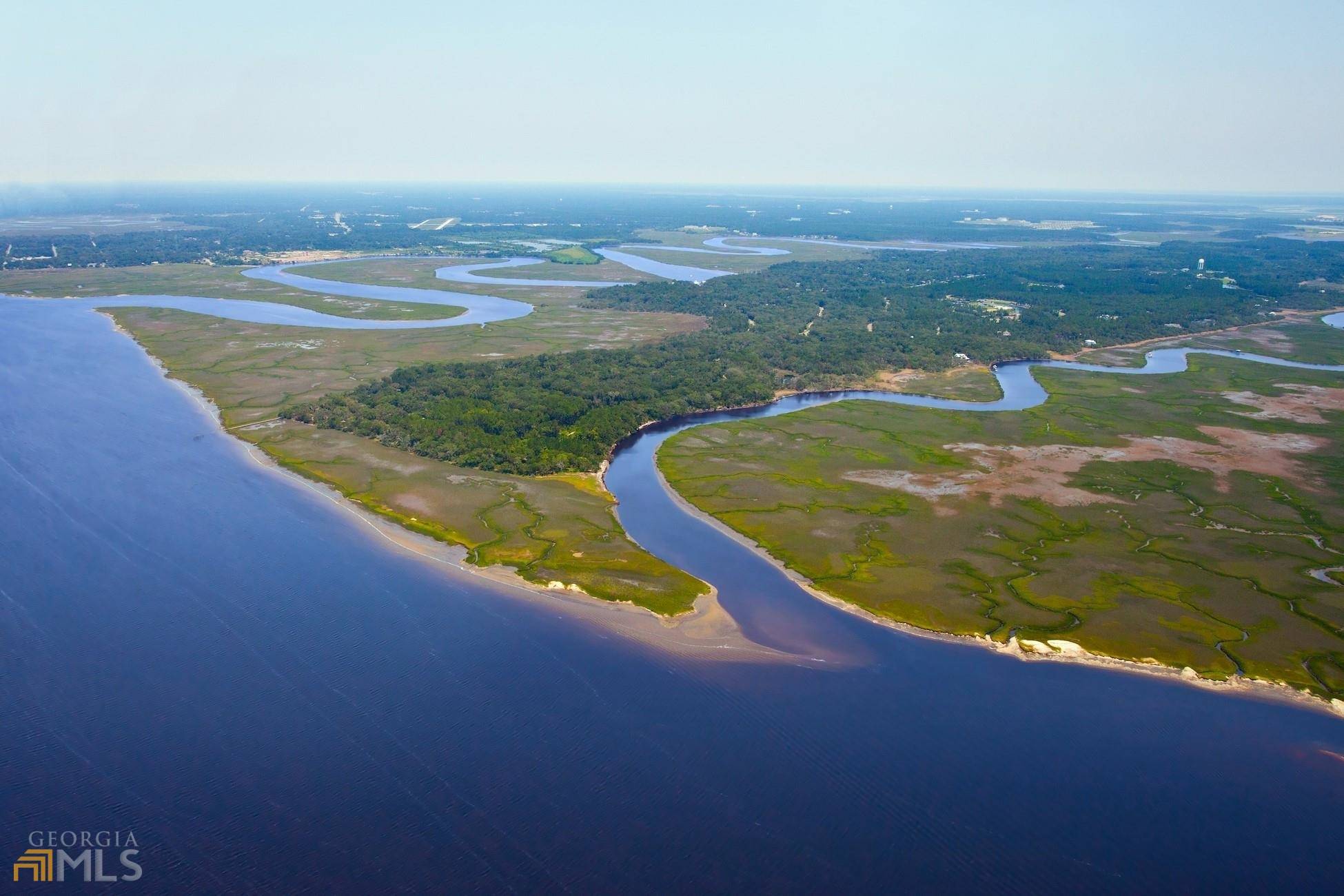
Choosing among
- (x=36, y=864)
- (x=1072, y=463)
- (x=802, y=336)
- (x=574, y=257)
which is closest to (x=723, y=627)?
(x=36, y=864)

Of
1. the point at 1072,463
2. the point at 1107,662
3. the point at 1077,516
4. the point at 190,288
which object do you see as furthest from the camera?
the point at 190,288

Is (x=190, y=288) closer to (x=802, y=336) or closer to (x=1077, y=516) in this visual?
(x=802, y=336)

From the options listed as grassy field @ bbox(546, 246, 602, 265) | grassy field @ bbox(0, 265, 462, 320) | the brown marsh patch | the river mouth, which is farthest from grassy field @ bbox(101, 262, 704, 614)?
grassy field @ bbox(546, 246, 602, 265)

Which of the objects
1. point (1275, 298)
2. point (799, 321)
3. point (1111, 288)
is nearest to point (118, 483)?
point (799, 321)

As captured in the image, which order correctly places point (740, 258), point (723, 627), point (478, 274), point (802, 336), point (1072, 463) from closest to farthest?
point (723, 627) → point (1072, 463) → point (802, 336) → point (478, 274) → point (740, 258)

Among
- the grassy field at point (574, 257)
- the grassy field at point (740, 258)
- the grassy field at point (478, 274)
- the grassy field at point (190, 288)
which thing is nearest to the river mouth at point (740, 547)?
the grassy field at point (190, 288)

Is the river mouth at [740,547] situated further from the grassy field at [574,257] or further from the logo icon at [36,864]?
the grassy field at [574,257]

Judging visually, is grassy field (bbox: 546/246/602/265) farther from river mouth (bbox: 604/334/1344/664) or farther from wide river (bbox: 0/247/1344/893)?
wide river (bbox: 0/247/1344/893)
